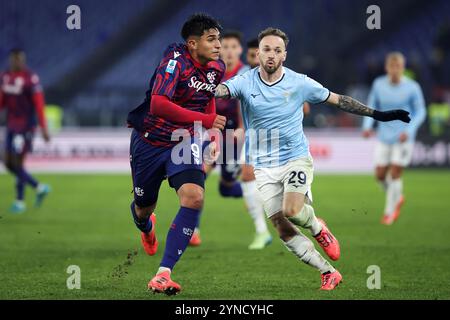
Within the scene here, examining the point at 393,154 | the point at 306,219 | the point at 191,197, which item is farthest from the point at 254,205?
the point at 191,197

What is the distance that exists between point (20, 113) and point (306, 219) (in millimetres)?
→ 8465

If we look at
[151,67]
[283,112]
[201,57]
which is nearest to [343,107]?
[283,112]

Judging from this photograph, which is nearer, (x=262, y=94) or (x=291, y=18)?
(x=262, y=94)

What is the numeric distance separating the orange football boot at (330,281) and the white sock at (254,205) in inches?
134

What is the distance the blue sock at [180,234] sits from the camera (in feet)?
24.6

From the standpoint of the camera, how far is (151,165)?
8.04 meters

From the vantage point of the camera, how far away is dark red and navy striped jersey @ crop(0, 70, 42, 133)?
49.3ft

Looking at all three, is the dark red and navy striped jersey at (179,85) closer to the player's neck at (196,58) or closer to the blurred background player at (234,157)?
the player's neck at (196,58)

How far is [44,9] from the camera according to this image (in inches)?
1065

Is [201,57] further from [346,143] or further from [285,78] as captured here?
[346,143]

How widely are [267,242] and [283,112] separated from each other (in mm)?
3502

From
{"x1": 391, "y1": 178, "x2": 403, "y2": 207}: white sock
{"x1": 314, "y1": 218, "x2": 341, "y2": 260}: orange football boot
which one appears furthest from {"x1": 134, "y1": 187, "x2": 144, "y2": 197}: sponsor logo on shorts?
{"x1": 391, "y1": 178, "x2": 403, "y2": 207}: white sock

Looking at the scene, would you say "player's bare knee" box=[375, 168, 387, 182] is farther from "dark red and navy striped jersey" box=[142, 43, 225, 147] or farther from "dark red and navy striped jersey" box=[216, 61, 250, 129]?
"dark red and navy striped jersey" box=[142, 43, 225, 147]

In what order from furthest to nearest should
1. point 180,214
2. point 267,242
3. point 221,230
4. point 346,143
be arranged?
point 346,143 < point 221,230 < point 267,242 < point 180,214
